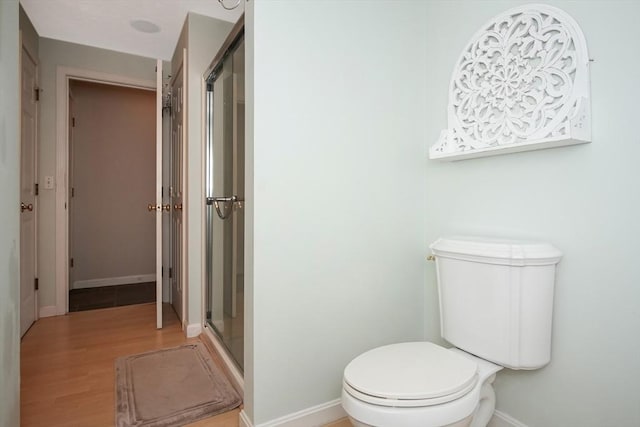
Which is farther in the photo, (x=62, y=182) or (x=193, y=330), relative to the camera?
(x=62, y=182)

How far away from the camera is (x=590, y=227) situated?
46.1 inches

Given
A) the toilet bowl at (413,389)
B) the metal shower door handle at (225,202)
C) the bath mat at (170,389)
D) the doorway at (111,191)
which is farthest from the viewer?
the doorway at (111,191)

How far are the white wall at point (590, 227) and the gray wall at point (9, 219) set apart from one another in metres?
1.79

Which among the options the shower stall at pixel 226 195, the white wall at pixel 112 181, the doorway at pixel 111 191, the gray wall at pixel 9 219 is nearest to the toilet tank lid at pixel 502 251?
the shower stall at pixel 226 195

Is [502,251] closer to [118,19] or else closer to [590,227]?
[590,227]

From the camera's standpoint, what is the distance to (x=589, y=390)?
46.3 inches

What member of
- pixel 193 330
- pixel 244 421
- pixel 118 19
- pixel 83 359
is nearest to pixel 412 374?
pixel 244 421

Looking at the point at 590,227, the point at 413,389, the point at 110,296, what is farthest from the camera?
the point at 110,296

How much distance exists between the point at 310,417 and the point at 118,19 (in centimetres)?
287

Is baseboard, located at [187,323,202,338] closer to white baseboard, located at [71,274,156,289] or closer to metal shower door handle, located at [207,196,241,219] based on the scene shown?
metal shower door handle, located at [207,196,241,219]

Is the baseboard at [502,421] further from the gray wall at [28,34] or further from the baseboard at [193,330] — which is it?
the gray wall at [28,34]

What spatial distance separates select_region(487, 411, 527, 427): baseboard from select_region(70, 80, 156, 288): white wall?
3.95 meters

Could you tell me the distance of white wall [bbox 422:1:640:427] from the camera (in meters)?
1.08

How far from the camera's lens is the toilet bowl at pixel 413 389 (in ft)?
3.26
